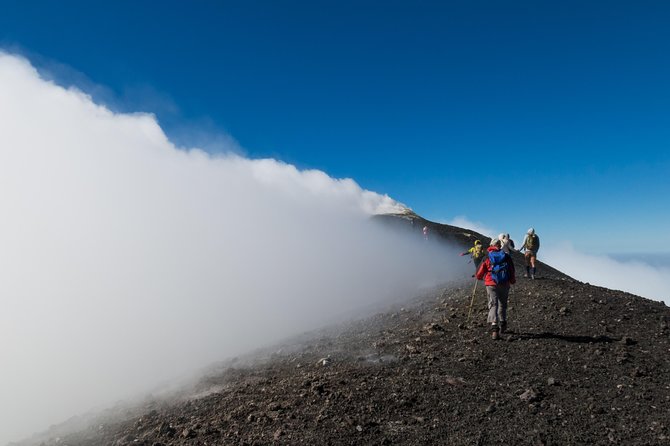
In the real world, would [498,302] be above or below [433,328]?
above

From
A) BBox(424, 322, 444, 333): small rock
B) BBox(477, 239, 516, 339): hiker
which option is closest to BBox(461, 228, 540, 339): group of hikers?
BBox(477, 239, 516, 339): hiker

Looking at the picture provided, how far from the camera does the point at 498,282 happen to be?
13.0 m

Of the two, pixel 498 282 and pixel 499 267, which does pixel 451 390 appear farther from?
pixel 499 267

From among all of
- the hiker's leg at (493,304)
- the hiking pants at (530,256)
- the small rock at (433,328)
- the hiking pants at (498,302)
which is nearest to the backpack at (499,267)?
the hiking pants at (498,302)

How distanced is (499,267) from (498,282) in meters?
0.48

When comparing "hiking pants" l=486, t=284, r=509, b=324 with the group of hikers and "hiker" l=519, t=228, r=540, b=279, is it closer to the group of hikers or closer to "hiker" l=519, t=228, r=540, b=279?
the group of hikers

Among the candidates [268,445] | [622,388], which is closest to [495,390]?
[622,388]

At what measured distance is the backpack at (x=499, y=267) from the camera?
13.0 m

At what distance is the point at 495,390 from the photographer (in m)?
9.73

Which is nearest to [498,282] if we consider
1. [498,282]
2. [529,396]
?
[498,282]

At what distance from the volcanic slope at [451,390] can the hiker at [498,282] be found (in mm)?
468

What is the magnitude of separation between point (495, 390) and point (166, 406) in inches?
365

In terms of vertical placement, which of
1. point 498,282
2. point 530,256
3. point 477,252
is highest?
point 477,252

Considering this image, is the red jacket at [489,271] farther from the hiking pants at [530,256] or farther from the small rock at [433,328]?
the hiking pants at [530,256]
